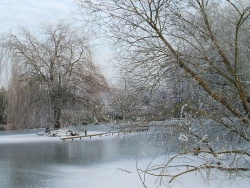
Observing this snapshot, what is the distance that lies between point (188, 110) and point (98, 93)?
634 inches

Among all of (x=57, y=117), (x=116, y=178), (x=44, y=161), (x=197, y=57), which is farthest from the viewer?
(x=57, y=117)

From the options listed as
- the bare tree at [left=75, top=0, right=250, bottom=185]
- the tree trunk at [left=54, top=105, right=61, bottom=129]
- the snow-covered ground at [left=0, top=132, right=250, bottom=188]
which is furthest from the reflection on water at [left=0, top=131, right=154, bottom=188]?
the tree trunk at [left=54, top=105, right=61, bottom=129]

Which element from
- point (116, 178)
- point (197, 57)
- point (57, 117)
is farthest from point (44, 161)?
point (57, 117)

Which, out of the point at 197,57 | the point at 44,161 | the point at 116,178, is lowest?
the point at 116,178

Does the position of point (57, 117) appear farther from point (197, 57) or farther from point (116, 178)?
point (197, 57)

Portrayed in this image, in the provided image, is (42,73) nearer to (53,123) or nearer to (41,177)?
(53,123)

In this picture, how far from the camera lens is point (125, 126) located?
11.4 feet

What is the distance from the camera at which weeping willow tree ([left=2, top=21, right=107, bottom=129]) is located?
1848 centimetres

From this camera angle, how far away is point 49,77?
19672 millimetres

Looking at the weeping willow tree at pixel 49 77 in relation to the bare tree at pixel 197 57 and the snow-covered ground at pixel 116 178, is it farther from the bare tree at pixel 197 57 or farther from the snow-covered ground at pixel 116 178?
the bare tree at pixel 197 57

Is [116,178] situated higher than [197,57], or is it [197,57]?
[197,57]

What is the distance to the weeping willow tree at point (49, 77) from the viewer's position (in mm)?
18484

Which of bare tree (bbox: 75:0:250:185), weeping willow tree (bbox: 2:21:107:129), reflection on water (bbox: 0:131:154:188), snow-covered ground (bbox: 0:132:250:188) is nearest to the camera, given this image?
bare tree (bbox: 75:0:250:185)

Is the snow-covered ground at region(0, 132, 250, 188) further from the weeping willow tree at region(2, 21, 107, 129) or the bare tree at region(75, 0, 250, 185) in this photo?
the weeping willow tree at region(2, 21, 107, 129)
